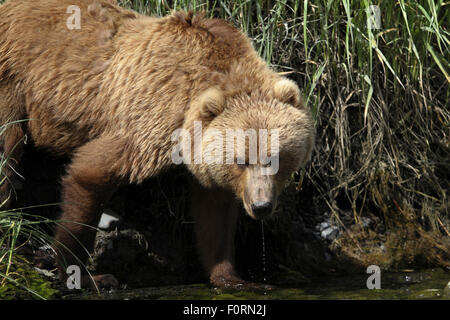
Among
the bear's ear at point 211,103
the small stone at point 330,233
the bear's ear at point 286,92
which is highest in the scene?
the bear's ear at point 286,92

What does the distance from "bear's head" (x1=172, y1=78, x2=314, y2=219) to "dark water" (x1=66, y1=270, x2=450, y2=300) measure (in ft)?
2.34

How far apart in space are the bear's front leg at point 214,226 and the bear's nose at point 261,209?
0.88 m

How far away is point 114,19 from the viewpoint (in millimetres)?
6113

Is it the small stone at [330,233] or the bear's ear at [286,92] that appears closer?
the bear's ear at [286,92]

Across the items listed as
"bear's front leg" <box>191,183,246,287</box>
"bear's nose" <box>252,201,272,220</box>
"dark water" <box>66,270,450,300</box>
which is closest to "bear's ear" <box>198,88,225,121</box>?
"bear's nose" <box>252,201,272,220</box>

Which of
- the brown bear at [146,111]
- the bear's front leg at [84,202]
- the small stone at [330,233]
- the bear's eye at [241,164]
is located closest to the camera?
the bear's eye at [241,164]

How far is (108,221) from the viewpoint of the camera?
6172mm

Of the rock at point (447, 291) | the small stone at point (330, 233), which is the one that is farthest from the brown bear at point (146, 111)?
the rock at point (447, 291)

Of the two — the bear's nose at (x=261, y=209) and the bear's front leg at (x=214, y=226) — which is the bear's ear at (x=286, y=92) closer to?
the bear's nose at (x=261, y=209)

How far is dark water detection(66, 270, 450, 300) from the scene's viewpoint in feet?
18.1

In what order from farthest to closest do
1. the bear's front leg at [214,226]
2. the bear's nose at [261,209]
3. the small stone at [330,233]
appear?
the small stone at [330,233]
the bear's front leg at [214,226]
the bear's nose at [261,209]

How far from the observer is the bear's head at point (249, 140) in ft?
17.2

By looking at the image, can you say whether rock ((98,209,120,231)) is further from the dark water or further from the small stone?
the small stone

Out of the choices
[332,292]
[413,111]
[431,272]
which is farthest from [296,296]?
[413,111]
